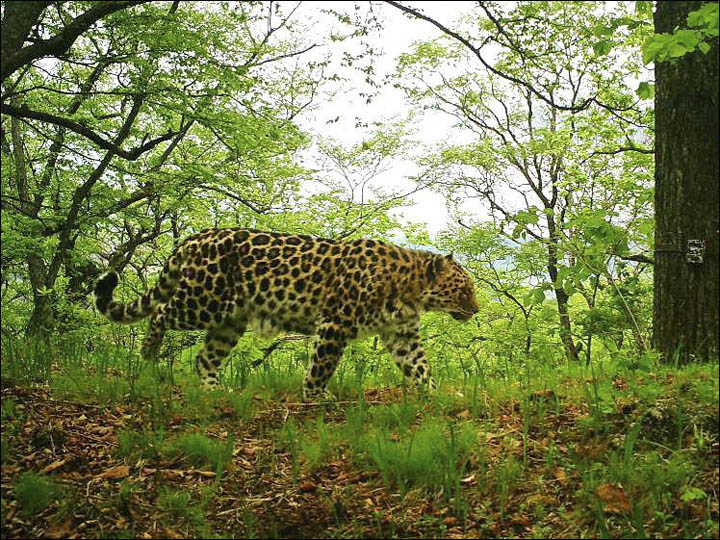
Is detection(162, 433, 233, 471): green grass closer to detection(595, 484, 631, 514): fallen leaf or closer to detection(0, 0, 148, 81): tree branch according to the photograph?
detection(595, 484, 631, 514): fallen leaf

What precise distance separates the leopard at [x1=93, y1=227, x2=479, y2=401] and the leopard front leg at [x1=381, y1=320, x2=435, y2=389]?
12mm

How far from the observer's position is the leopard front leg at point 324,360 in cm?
682

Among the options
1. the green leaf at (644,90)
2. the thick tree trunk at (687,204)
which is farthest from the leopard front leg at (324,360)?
the green leaf at (644,90)

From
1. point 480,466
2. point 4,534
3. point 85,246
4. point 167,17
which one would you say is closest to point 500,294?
point 85,246

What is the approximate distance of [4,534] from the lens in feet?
13.7

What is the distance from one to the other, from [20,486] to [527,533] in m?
3.41

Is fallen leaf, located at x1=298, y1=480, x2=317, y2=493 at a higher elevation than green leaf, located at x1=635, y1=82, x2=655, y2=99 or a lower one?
lower

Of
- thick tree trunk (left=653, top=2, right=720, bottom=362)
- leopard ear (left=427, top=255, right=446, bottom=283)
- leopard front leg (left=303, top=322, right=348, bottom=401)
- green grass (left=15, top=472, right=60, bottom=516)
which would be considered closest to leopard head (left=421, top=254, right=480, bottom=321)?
leopard ear (left=427, top=255, right=446, bottom=283)

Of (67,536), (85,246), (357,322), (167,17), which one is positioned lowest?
(67,536)

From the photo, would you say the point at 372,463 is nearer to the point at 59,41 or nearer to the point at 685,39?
the point at 685,39

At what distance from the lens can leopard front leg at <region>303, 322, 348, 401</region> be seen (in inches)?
268

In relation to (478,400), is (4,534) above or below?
below

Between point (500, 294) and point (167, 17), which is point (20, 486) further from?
point (500, 294)

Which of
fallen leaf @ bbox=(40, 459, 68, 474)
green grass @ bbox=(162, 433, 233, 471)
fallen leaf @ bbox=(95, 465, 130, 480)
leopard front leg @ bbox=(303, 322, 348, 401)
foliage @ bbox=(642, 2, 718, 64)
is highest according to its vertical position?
foliage @ bbox=(642, 2, 718, 64)
